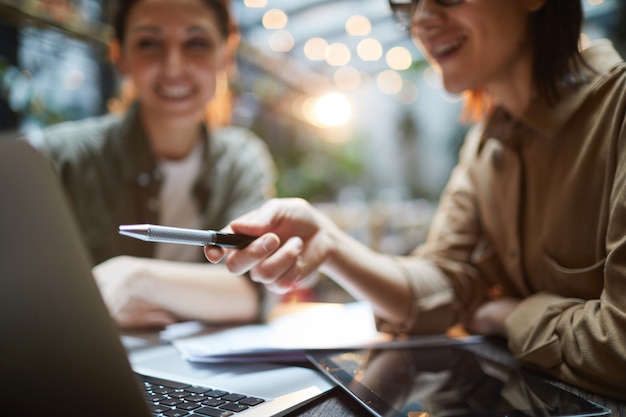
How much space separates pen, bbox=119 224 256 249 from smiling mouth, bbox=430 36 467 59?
1.60ft

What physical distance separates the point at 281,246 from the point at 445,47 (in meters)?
0.46

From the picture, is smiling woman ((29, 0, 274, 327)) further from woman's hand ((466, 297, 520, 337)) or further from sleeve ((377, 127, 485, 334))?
woman's hand ((466, 297, 520, 337))

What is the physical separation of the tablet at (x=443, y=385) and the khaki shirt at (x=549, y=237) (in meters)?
0.06

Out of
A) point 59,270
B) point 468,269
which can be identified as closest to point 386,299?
point 468,269

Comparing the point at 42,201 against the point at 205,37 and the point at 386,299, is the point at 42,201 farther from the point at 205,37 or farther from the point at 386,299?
the point at 205,37

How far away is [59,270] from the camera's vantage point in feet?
1.15

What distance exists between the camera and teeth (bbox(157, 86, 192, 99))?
1331 mm

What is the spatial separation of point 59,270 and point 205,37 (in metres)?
1.08

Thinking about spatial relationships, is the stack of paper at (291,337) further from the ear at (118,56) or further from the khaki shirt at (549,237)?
the ear at (118,56)

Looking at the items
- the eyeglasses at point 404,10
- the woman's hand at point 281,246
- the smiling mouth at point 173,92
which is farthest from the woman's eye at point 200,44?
the woman's hand at point 281,246

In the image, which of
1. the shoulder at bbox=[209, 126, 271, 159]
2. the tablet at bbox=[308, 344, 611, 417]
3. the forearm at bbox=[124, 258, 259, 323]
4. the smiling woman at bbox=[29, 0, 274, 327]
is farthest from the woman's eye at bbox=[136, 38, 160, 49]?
the tablet at bbox=[308, 344, 611, 417]

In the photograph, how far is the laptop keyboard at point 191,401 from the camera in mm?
517

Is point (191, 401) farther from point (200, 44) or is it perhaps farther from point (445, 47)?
point (200, 44)

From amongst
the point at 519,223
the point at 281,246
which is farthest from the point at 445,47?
the point at 281,246
